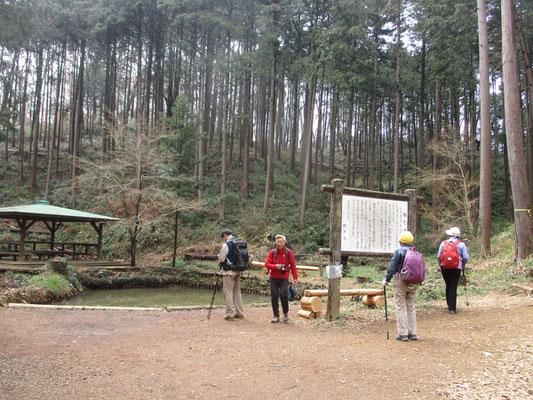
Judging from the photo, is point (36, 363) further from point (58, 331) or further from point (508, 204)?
point (508, 204)

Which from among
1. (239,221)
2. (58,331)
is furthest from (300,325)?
(239,221)

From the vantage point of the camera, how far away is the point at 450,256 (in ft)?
21.0

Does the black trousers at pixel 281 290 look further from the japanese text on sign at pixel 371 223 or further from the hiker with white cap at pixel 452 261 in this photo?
the hiker with white cap at pixel 452 261

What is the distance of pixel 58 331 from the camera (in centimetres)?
591

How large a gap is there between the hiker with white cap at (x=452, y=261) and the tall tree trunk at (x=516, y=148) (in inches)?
163

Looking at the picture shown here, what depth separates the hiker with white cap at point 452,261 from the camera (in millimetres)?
6418

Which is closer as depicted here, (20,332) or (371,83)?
(20,332)

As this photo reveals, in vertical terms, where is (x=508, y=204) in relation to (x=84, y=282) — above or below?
above

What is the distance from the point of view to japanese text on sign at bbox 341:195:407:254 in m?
6.68

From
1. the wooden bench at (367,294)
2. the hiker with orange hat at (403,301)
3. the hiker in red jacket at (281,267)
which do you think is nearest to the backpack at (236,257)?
the hiker in red jacket at (281,267)

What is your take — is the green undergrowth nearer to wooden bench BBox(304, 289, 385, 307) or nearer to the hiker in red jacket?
the hiker in red jacket

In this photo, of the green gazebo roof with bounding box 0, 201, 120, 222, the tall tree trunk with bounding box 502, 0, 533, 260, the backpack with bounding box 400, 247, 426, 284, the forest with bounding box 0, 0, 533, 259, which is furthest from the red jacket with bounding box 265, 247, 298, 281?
the green gazebo roof with bounding box 0, 201, 120, 222

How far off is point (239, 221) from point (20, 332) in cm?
1716

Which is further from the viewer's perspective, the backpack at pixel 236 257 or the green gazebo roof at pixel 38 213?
the green gazebo roof at pixel 38 213
